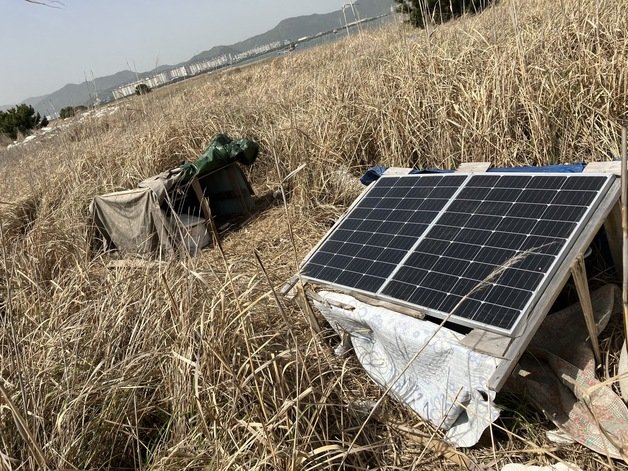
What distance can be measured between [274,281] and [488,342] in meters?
1.70

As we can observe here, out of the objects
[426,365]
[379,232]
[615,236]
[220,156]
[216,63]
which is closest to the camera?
[426,365]

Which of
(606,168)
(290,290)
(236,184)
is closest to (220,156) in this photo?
(236,184)

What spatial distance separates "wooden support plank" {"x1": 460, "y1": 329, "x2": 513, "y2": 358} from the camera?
1.80 metres

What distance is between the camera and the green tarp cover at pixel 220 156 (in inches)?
202

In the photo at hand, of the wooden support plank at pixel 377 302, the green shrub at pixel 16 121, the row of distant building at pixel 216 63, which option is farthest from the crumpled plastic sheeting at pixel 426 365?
the green shrub at pixel 16 121

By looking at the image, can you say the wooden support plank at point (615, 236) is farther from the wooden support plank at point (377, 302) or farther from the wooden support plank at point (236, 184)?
the wooden support plank at point (236, 184)

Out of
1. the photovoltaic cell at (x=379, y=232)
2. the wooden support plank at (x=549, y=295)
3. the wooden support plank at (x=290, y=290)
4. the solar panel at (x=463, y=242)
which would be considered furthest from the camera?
the wooden support plank at (x=290, y=290)

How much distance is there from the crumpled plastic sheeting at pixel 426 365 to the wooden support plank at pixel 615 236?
0.93m

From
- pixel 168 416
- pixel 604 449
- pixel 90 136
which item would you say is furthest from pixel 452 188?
pixel 90 136

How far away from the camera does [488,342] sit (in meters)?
1.86

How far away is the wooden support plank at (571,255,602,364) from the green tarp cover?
Answer: 13.0 ft

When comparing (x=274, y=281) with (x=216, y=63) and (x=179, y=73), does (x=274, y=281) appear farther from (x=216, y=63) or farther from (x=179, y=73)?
(x=179, y=73)

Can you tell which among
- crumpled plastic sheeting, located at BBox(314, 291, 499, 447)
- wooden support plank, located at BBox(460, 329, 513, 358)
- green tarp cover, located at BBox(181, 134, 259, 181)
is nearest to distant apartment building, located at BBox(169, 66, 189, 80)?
green tarp cover, located at BBox(181, 134, 259, 181)

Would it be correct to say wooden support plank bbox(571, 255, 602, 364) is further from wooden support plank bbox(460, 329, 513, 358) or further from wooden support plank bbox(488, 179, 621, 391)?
wooden support plank bbox(460, 329, 513, 358)
